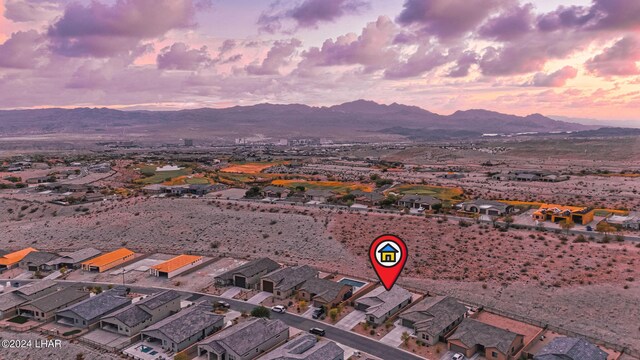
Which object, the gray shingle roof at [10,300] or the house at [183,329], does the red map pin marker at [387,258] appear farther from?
the gray shingle roof at [10,300]

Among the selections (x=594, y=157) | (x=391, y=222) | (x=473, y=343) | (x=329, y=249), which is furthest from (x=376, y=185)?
(x=594, y=157)

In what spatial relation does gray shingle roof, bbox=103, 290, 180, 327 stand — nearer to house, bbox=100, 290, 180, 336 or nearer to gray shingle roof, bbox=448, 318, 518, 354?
house, bbox=100, 290, 180, 336

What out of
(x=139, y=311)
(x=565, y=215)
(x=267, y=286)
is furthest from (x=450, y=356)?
(x=565, y=215)

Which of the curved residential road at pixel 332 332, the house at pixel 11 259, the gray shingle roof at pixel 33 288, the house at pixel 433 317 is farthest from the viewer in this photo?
the house at pixel 11 259

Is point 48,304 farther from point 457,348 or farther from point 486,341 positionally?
point 486,341

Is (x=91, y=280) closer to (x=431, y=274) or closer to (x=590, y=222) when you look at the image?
(x=431, y=274)

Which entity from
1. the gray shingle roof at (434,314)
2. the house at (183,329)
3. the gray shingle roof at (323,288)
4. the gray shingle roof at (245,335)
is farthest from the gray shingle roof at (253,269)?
the gray shingle roof at (434,314)

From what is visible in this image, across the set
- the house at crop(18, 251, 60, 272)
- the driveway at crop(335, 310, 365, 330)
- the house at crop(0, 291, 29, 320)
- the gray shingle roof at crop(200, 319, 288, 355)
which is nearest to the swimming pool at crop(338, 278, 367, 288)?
the driveway at crop(335, 310, 365, 330)
